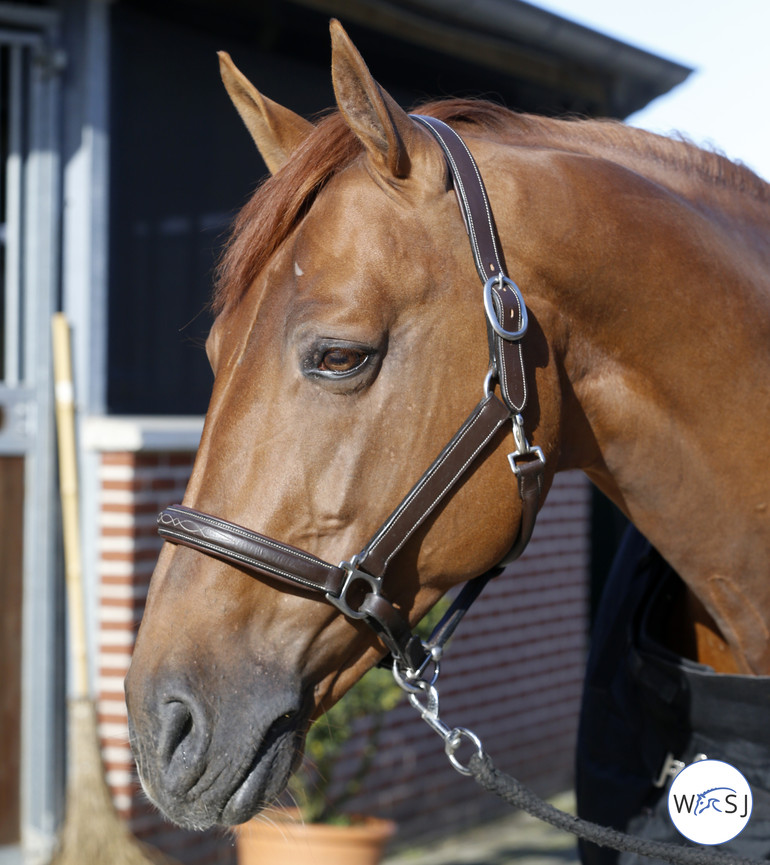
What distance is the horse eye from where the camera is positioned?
1650 millimetres

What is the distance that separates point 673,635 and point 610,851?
494mm

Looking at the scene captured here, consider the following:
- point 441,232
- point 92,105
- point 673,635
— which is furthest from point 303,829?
point 92,105

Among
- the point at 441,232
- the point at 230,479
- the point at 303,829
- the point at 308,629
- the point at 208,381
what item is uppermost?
the point at 441,232

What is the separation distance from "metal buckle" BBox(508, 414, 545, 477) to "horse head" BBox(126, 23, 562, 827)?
0.7 inches

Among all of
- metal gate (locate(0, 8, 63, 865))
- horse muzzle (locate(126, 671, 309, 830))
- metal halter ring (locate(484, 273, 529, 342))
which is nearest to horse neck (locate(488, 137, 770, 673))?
metal halter ring (locate(484, 273, 529, 342))

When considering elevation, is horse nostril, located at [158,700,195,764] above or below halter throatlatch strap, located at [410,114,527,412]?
below

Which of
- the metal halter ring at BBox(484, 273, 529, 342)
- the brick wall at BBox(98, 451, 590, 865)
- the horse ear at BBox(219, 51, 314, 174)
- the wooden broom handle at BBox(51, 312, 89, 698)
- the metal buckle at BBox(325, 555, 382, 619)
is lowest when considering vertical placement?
the brick wall at BBox(98, 451, 590, 865)

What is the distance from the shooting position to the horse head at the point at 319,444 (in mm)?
1606

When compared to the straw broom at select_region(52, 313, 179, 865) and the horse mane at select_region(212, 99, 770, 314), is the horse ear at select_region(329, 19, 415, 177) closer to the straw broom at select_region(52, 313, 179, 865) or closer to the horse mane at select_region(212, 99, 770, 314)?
the horse mane at select_region(212, 99, 770, 314)

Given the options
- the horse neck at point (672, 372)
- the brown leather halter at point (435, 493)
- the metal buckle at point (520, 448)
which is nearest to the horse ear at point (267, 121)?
the brown leather halter at point (435, 493)

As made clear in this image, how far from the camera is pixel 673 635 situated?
7.13ft

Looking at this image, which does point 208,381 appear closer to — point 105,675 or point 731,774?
point 105,675

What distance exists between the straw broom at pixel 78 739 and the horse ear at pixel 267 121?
2.24 metres

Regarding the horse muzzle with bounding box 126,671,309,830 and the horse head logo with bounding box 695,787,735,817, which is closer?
the horse muzzle with bounding box 126,671,309,830
